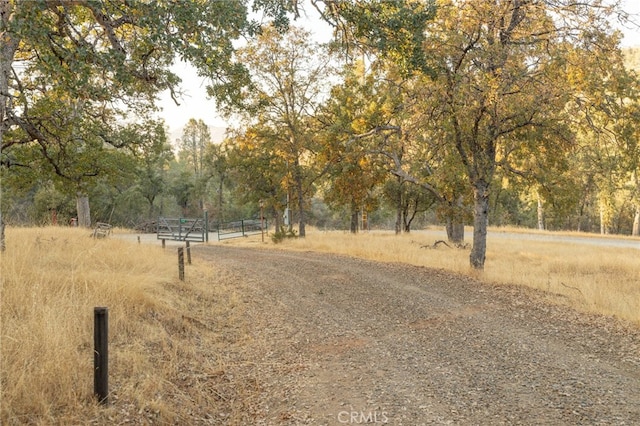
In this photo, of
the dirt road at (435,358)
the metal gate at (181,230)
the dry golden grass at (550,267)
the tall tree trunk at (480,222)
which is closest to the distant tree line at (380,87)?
the tall tree trunk at (480,222)

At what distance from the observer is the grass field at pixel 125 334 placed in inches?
160

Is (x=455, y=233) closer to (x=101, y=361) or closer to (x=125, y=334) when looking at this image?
(x=125, y=334)

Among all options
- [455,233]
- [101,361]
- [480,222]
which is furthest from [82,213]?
[101,361]

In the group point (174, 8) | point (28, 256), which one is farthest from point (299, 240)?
point (174, 8)

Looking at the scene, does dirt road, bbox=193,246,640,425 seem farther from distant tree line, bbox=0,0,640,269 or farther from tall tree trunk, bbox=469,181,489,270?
distant tree line, bbox=0,0,640,269

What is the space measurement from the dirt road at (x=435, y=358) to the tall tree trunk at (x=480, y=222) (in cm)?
235

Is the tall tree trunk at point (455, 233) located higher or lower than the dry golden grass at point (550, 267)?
higher

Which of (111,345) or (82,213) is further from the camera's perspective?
(82,213)

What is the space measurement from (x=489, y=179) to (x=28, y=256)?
1161 cm

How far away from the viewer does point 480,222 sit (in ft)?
42.8

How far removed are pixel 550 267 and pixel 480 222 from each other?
546 centimetres

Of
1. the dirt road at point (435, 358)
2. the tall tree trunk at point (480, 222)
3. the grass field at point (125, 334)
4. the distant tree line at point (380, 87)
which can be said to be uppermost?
the distant tree line at point (380, 87)

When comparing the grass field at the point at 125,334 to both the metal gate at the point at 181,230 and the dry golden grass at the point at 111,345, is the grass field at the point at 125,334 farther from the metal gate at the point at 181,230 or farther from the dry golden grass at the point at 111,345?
the metal gate at the point at 181,230

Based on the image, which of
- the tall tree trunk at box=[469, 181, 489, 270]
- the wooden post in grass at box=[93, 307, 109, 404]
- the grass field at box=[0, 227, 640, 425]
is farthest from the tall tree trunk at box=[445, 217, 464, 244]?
the wooden post in grass at box=[93, 307, 109, 404]
